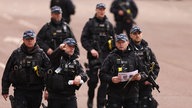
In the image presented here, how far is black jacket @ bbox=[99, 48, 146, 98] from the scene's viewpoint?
1267 centimetres

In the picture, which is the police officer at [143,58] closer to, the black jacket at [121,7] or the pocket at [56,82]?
the pocket at [56,82]

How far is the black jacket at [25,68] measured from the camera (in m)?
12.6

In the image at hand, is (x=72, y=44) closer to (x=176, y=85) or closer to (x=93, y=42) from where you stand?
(x=93, y=42)

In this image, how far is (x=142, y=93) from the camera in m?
13.7

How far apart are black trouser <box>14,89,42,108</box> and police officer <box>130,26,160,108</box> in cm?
193

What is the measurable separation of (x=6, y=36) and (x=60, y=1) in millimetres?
5249

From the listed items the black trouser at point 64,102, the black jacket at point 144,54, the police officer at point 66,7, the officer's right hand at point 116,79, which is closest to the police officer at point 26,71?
the black trouser at point 64,102

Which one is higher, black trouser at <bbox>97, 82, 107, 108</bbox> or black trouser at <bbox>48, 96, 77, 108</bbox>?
black trouser at <bbox>48, 96, 77, 108</bbox>

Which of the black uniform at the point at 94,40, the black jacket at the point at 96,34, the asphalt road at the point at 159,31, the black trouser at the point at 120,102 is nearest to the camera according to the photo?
the black trouser at the point at 120,102

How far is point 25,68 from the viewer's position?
12.6 meters

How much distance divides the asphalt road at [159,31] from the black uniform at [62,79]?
3.92 m

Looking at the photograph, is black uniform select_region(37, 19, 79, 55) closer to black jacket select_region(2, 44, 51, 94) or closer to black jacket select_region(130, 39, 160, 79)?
black jacket select_region(130, 39, 160, 79)

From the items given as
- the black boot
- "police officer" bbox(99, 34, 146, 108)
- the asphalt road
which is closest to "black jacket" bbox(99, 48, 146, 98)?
"police officer" bbox(99, 34, 146, 108)

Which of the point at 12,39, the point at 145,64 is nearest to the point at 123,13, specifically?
the point at 12,39
